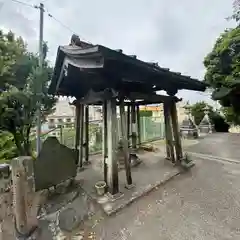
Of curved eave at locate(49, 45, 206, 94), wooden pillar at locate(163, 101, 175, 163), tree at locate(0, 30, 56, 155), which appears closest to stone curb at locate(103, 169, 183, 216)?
wooden pillar at locate(163, 101, 175, 163)

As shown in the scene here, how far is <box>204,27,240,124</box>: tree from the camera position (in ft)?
40.3

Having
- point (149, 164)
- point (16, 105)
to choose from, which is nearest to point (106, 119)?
point (149, 164)

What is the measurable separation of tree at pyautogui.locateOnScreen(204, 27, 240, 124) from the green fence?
13.6 feet

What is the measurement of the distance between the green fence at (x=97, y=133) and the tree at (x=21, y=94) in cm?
118

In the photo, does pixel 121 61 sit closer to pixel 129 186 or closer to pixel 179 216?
pixel 129 186

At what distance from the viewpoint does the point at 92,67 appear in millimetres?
3764

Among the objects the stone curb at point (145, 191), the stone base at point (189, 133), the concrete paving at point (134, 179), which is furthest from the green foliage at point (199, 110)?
the stone curb at point (145, 191)

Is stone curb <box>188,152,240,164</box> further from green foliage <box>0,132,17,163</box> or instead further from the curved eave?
green foliage <box>0,132,17,163</box>

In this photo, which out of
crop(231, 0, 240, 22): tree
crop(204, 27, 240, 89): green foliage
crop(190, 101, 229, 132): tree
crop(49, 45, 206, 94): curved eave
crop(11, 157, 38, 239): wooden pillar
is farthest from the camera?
crop(190, 101, 229, 132): tree

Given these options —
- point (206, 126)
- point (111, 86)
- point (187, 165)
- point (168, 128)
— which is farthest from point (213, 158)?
point (206, 126)

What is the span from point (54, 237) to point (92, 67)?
3049 mm

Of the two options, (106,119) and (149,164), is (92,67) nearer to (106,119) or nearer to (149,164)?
(106,119)

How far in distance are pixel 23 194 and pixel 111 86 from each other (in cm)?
275

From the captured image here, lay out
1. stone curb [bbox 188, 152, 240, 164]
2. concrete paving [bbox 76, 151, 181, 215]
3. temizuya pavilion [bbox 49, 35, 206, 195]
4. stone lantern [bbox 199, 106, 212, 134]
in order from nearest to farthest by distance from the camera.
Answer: temizuya pavilion [bbox 49, 35, 206, 195], concrete paving [bbox 76, 151, 181, 215], stone curb [bbox 188, 152, 240, 164], stone lantern [bbox 199, 106, 212, 134]
